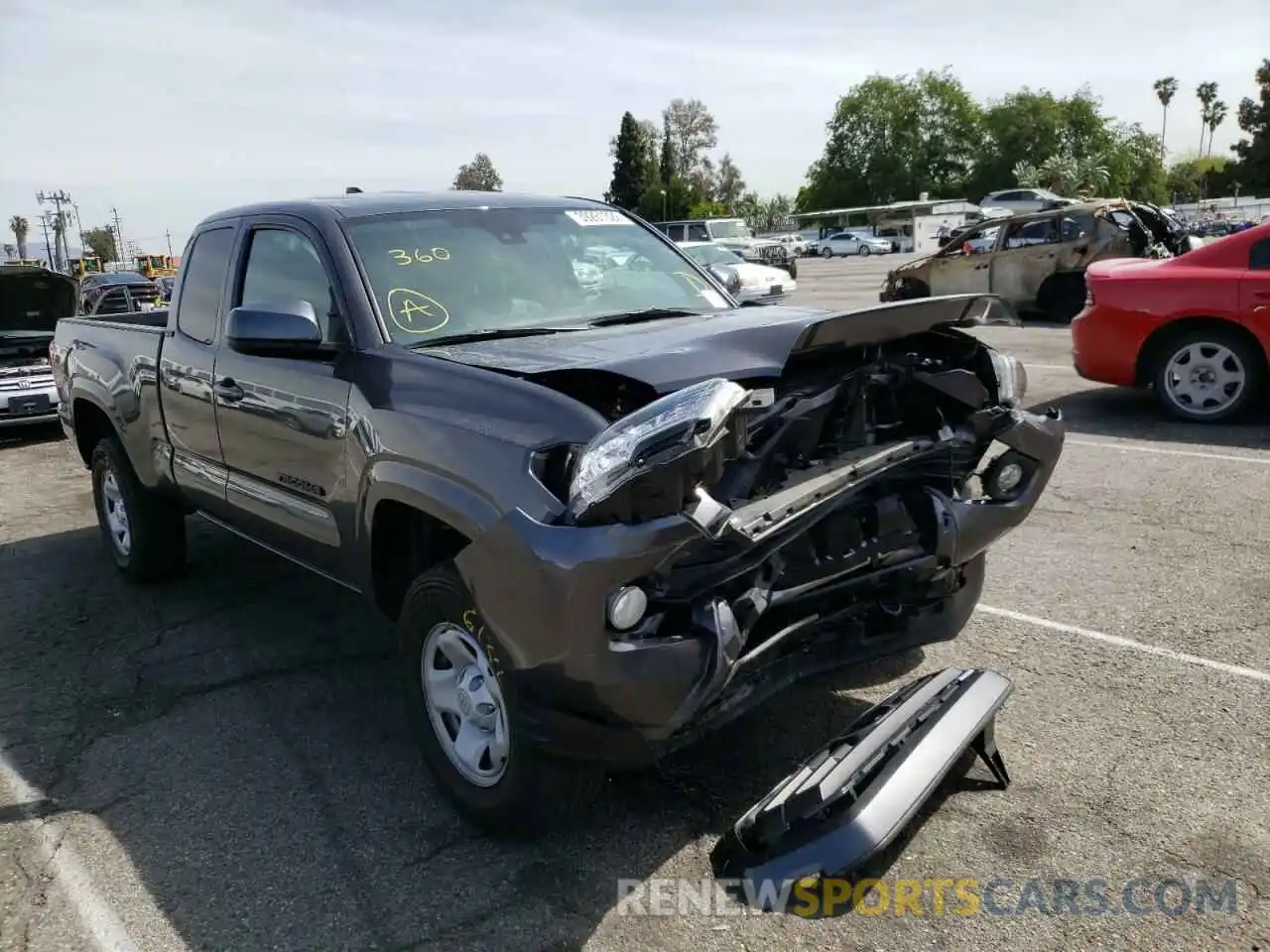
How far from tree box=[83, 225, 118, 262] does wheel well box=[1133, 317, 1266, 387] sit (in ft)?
412

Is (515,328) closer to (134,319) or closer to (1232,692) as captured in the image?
(1232,692)

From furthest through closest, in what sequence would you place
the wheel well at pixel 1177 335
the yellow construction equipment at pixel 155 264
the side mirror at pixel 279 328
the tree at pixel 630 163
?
the tree at pixel 630 163 → the yellow construction equipment at pixel 155 264 → the wheel well at pixel 1177 335 → the side mirror at pixel 279 328

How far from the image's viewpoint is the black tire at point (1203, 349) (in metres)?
Result: 8.09

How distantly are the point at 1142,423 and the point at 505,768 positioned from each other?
23.7 ft

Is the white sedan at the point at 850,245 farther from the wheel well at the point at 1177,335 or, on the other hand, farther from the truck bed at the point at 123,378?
the truck bed at the point at 123,378

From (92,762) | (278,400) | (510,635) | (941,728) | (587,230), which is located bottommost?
(92,762)

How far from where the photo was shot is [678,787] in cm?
350

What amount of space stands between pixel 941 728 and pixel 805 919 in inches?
27.3

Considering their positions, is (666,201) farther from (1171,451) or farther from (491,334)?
(491,334)

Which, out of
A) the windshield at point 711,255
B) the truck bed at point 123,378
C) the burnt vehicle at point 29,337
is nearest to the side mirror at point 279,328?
the truck bed at point 123,378

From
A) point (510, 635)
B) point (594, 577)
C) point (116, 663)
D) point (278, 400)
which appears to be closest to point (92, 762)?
point (116, 663)

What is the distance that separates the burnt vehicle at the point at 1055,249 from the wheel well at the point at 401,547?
39.8 feet

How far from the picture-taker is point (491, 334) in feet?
12.6

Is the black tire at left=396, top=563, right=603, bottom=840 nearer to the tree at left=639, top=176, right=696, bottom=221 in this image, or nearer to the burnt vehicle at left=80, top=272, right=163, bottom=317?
the burnt vehicle at left=80, top=272, right=163, bottom=317
